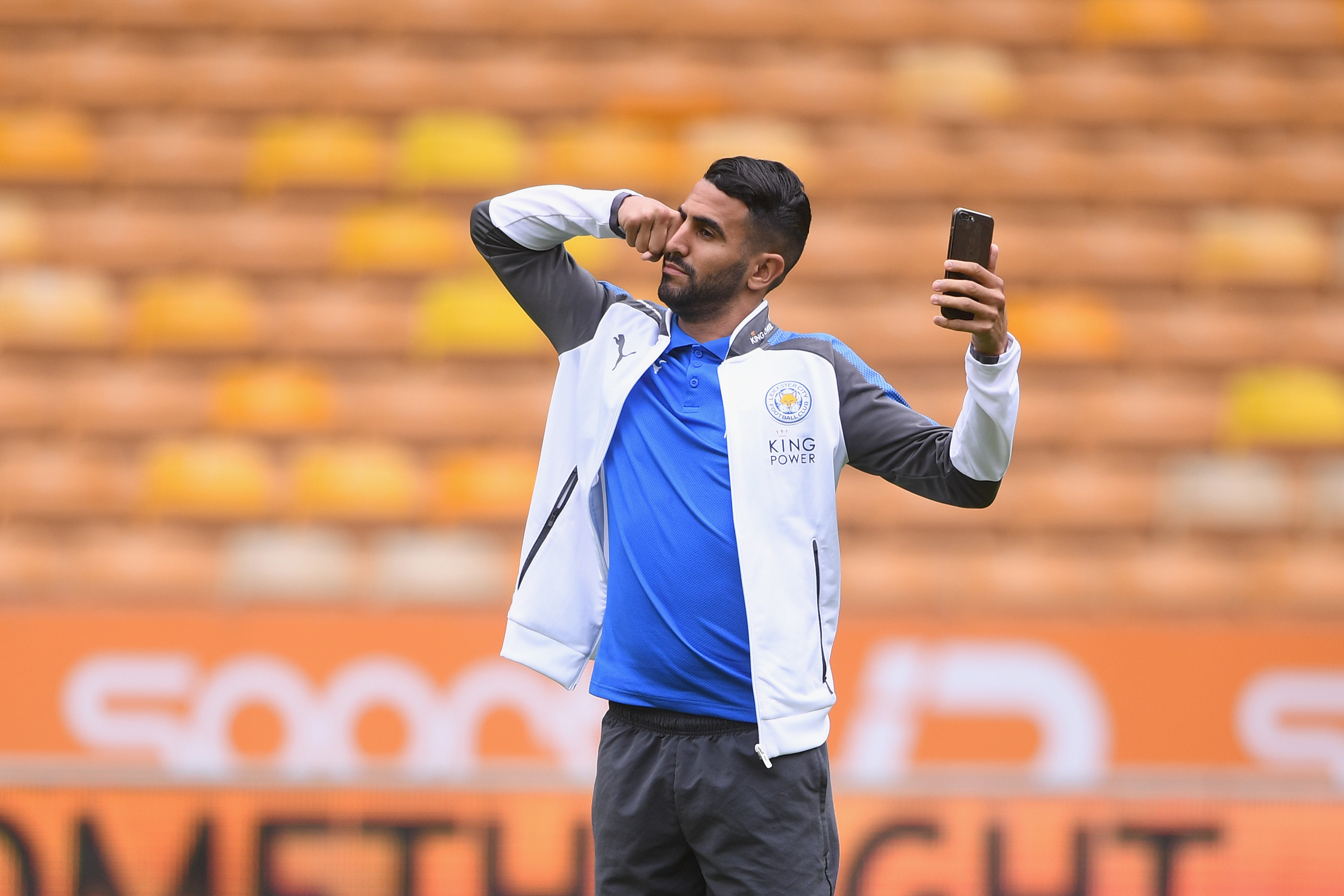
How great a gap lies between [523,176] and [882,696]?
270 cm

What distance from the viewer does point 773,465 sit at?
6.78 feet

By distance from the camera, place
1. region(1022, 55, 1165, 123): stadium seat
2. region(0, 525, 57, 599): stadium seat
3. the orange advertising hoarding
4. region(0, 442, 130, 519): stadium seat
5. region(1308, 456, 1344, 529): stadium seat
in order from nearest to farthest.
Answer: the orange advertising hoarding
region(0, 525, 57, 599): stadium seat
region(0, 442, 130, 519): stadium seat
region(1308, 456, 1344, 529): stadium seat
region(1022, 55, 1165, 123): stadium seat

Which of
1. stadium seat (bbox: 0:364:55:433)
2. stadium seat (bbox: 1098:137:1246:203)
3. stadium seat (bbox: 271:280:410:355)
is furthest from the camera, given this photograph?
stadium seat (bbox: 1098:137:1246:203)

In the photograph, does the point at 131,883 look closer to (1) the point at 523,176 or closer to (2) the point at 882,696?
(2) the point at 882,696

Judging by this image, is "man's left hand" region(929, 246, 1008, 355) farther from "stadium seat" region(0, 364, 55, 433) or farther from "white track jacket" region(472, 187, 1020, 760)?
"stadium seat" region(0, 364, 55, 433)

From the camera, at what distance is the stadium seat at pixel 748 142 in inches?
223

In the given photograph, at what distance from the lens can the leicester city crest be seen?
2088 millimetres

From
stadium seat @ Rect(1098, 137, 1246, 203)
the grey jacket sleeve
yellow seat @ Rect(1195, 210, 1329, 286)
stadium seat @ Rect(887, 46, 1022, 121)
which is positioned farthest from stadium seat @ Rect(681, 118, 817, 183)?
the grey jacket sleeve

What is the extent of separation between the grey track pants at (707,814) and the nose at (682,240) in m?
0.74

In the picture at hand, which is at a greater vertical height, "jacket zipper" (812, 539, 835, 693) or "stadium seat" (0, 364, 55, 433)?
"stadium seat" (0, 364, 55, 433)

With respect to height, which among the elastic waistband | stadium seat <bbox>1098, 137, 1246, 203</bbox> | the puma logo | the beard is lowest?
the elastic waistband

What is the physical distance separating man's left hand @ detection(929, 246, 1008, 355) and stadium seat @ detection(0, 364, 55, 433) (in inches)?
167

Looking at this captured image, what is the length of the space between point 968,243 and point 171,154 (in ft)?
14.7

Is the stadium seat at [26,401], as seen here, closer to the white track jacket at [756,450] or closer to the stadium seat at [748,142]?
the stadium seat at [748,142]
